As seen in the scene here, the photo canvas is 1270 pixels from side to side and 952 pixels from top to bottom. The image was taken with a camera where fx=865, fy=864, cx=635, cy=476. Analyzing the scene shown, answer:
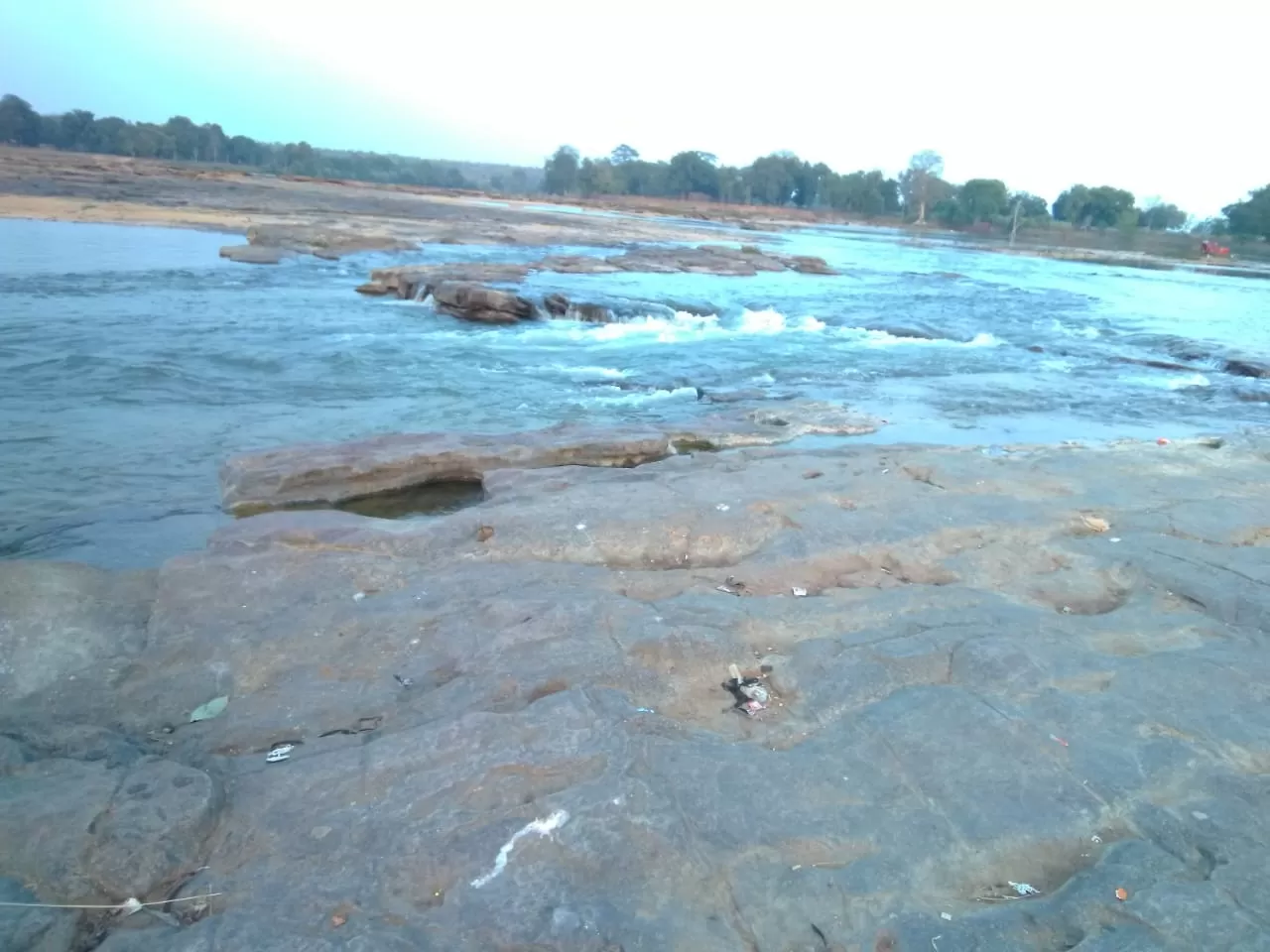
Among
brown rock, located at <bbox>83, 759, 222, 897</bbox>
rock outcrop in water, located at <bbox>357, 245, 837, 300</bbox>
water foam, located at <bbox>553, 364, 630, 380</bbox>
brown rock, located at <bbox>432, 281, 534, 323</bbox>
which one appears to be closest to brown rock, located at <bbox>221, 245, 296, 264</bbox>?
rock outcrop in water, located at <bbox>357, 245, 837, 300</bbox>

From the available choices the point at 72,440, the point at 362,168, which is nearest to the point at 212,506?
the point at 72,440

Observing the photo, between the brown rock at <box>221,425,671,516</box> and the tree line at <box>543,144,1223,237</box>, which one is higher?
the tree line at <box>543,144,1223,237</box>

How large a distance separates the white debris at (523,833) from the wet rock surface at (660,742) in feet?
0.04

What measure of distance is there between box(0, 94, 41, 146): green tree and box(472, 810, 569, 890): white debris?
298ft

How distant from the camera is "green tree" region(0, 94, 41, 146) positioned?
71.5 metres

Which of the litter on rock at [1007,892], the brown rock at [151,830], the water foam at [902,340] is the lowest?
the brown rock at [151,830]

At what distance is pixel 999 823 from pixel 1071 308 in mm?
25018

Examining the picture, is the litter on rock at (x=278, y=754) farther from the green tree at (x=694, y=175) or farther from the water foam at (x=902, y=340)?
the green tree at (x=694, y=175)

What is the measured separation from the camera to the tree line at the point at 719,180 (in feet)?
238

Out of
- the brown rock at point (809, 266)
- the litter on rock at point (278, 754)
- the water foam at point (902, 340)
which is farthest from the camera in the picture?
the brown rock at point (809, 266)

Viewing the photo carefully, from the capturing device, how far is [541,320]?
55.4 feet

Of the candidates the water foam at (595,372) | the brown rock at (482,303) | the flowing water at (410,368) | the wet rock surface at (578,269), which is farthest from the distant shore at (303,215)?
the water foam at (595,372)

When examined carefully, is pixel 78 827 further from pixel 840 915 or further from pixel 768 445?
pixel 768 445

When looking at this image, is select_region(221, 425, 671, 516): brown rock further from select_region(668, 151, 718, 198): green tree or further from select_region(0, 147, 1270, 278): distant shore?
select_region(668, 151, 718, 198): green tree
